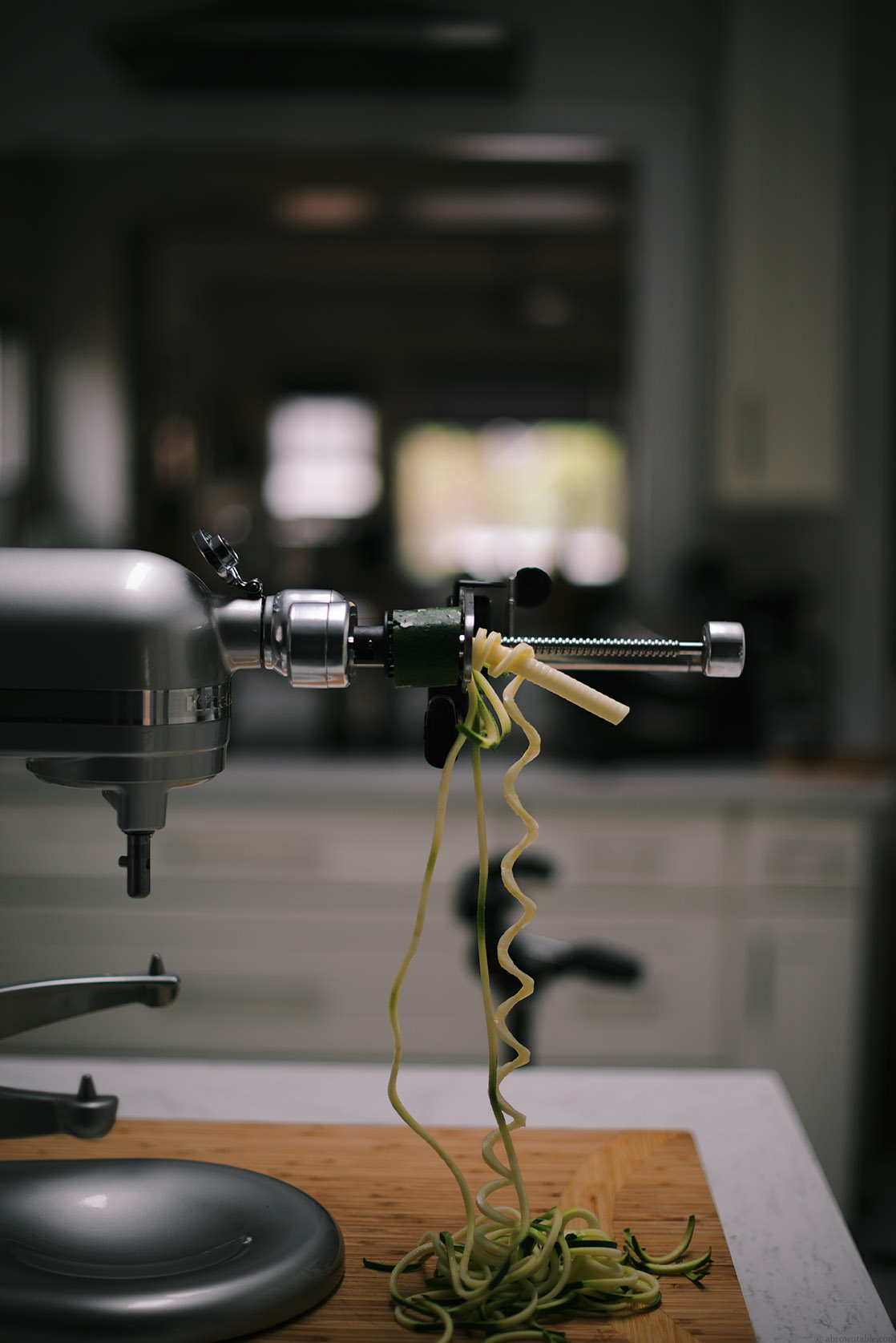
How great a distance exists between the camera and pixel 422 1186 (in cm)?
72

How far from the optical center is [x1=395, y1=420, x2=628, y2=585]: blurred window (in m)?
2.97

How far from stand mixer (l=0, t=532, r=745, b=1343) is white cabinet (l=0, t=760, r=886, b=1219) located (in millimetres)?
1580

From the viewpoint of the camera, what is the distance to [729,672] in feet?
2.00

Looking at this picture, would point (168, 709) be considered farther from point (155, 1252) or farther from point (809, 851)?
point (809, 851)

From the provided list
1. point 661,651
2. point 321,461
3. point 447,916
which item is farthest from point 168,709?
point 321,461

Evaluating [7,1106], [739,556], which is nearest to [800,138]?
[739,556]

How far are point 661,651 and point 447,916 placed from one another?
67.4 inches

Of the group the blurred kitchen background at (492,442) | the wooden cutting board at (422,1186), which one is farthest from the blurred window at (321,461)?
the wooden cutting board at (422,1186)

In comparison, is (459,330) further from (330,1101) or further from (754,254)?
(330,1101)

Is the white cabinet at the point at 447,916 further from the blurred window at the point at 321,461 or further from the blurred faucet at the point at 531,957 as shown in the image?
the blurred window at the point at 321,461

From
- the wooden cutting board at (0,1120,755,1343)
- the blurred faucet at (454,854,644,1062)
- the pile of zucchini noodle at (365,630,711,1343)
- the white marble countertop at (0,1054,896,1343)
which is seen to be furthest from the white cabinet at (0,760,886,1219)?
the pile of zucchini noodle at (365,630,711,1343)

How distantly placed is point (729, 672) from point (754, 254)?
225cm

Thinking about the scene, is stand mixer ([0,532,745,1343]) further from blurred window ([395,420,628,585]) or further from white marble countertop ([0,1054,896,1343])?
blurred window ([395,420,628,585])

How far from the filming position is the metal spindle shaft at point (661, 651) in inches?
23.3
